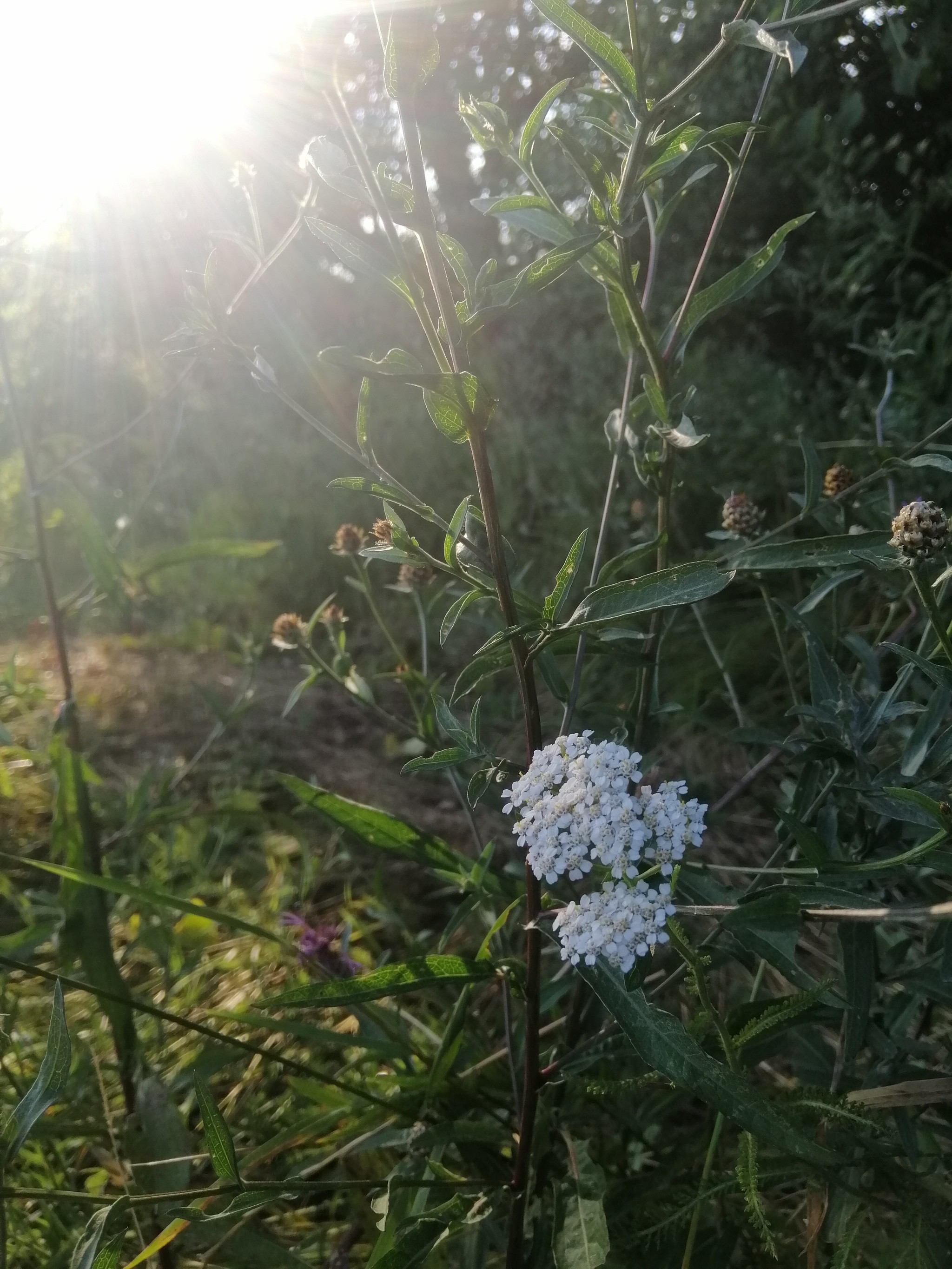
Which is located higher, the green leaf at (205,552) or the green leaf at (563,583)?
the green leaf at (563,583)

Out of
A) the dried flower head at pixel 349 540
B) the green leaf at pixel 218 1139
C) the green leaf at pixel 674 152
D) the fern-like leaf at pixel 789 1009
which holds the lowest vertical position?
the fern-like leaf at pixel 789 1009

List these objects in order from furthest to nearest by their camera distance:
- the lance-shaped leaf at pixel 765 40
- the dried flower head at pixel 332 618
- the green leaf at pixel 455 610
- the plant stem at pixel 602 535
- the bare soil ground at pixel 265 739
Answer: the bare soil ground at pixel 265 739 → the dried flower head at pixel 332 618 → the plant stem at pixel 602 535 → the green leaf at pixel 455 610 → the lance-shaped leaf at pixel 765 40

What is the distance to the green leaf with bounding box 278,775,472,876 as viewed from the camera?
1.03 metres

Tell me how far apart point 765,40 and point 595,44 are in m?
0.14

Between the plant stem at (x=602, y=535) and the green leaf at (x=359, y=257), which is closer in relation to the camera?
the green leaf at (x=359, y=257)

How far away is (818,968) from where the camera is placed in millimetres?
1670

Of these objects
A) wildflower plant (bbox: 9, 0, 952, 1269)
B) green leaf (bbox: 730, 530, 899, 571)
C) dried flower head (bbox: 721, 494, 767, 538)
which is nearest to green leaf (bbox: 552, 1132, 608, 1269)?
wildflower plant (bbox: 9, 0, 952, 1269)

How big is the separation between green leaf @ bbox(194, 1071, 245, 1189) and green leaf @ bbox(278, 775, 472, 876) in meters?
0.30

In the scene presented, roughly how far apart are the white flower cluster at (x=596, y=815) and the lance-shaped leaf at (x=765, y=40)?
1.54 ft

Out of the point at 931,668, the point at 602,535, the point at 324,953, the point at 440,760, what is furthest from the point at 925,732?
the point at 324,953

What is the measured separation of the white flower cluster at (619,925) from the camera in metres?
0.68

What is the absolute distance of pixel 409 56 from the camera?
2.18 feet

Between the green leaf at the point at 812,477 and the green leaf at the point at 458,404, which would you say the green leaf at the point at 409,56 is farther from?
the green leaf at the point at 812,477

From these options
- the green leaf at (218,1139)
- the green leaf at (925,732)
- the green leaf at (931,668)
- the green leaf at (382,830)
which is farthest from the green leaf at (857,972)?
the green leaf at (218,1139)
